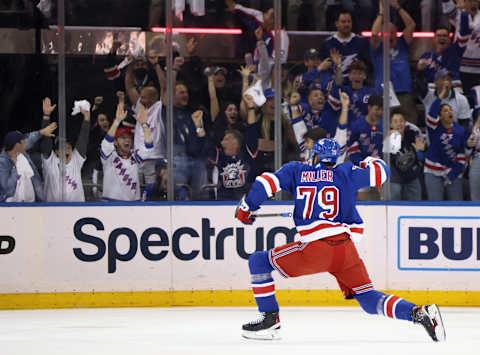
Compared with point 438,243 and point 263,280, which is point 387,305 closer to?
point 263,280

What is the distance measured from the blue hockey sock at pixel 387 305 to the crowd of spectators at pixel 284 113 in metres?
2.31

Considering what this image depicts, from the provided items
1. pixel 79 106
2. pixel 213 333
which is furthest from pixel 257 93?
pixel 213 333

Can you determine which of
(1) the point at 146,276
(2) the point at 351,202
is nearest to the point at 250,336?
(2) the point at 351,202

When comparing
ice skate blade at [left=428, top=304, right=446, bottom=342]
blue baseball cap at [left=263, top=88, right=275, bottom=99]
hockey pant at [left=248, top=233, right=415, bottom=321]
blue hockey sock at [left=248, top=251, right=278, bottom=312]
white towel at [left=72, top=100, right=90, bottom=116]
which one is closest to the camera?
ice skate blade at [left=428, top=304, right=446, bottom=342]

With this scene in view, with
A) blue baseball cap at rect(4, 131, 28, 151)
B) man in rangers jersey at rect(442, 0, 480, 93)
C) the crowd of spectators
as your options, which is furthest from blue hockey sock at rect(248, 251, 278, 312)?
man in rangers jersey at rect(442, 0, 480, 93)

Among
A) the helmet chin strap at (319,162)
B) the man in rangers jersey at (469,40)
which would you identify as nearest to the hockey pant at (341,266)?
the helmet chin strap at (319,162)

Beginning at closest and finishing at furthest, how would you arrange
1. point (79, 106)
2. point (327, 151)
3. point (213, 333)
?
point (327, 151) < point (213, 333) < point (79, 106)

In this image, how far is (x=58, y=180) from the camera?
22.8 feet

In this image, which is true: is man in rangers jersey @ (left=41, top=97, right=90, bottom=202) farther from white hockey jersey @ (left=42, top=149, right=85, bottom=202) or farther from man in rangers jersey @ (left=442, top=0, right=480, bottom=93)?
man in rangers jersey @ (left=442, top=0, right=480, bottom=93)

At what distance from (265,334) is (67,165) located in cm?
268

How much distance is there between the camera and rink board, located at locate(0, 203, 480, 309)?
21.7ft

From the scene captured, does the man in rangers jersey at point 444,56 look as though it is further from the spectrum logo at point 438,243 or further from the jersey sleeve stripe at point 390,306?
the jersey sleeve stripe at point 390,306

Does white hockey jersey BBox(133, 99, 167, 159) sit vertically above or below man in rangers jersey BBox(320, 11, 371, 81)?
below

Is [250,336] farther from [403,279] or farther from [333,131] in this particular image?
[333,131]
